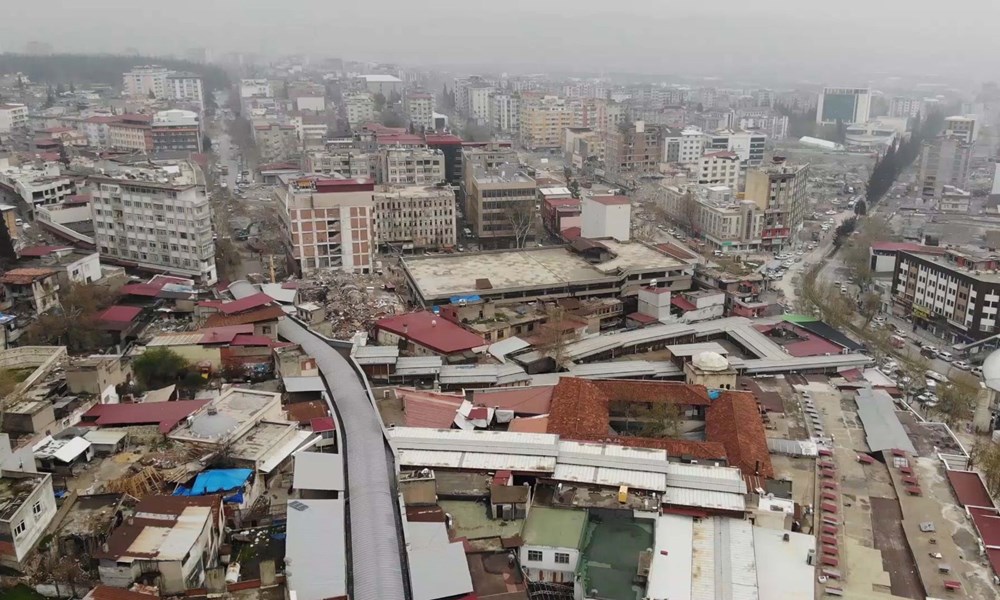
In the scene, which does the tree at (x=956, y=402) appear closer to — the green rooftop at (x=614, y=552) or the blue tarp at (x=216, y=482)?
the green rooftop at (x=614, y=552)

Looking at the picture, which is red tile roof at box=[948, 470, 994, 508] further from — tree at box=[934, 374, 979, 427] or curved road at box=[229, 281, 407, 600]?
curved road at box=[229, 281, 407, 600]

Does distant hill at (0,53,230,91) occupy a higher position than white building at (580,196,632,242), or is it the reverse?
distant hill at (0,53,230,91)

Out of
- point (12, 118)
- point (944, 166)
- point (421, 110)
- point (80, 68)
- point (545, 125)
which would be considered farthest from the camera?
point (80, 68)

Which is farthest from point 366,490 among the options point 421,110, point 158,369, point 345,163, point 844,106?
point 844,106

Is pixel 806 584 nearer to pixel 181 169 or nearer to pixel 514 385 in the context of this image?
pixel 514 385

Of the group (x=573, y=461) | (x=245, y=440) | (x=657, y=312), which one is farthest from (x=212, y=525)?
(x=657, y=312)

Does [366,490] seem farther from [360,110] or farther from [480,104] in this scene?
[480,104]

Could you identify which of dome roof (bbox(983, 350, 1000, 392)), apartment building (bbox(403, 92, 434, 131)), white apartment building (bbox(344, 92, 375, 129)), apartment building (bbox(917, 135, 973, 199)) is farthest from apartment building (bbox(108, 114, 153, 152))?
apartment building (bbox(917, 135, 973, 199))
